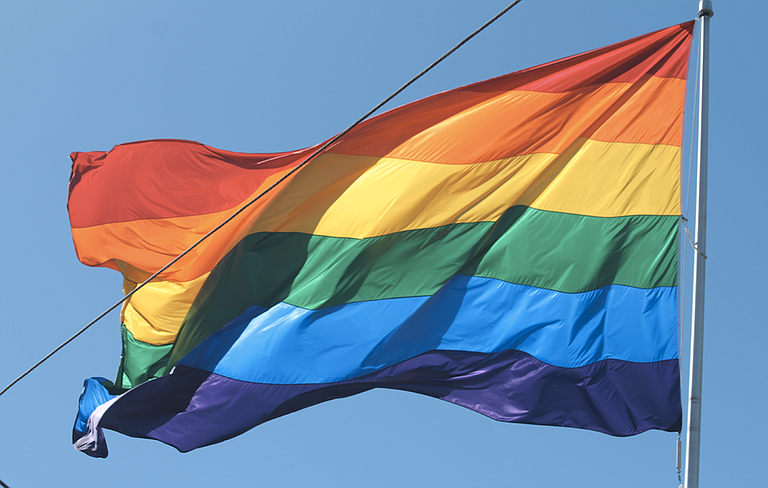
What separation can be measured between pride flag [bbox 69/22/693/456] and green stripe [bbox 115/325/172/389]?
3 cm

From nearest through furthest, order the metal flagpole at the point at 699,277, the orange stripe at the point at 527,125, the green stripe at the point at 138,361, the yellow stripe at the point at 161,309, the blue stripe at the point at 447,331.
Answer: the metal flagpole at the point at 699,277 < the blue stripe at the point at 447,331 < the orange stripe at the point at 527,125 < the green stripe at the point at 138,361 < the yellow stripe at the point at 161,309

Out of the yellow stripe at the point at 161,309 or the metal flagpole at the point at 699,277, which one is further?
the yellow stripe at the point at 161,309

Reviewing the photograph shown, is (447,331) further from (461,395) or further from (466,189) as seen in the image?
(466,189)

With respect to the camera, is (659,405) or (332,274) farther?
(332,274)

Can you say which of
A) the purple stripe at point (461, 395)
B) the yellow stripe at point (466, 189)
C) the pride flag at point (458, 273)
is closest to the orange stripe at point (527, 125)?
Result: the pride flag at point (458, 273)

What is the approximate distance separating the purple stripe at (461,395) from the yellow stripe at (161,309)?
72 cm

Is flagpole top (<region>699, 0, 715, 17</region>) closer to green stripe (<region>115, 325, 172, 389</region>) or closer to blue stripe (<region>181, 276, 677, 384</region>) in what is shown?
blue stripe (<region>181, 276, 677, 384</region>)

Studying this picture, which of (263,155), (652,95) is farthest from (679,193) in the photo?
(263,155)

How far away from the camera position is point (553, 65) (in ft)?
34.4

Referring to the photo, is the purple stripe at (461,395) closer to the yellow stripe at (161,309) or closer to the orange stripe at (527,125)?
the yellow stripe at (161,309)

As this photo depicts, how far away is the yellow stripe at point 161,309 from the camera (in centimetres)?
1098

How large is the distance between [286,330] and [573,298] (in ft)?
10.5

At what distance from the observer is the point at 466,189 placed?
413 inches

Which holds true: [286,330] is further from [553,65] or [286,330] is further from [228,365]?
[553,65]
